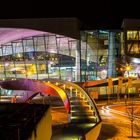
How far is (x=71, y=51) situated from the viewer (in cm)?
6625

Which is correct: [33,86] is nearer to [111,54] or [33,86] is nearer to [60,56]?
[60,56]

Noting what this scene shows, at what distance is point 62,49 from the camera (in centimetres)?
6738

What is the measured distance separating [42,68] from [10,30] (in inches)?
394

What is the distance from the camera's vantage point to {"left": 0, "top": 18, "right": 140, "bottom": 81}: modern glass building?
62469 millimetres

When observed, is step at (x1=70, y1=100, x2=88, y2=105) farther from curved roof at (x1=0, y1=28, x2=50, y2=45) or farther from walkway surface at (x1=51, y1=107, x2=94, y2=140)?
curved roof at (x1=0, y1=28, x2=50, y2=45)

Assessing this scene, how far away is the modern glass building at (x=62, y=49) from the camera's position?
62.5 metres

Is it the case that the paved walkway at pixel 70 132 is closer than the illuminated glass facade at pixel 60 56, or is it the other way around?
the paved walkway at pixel 70 132

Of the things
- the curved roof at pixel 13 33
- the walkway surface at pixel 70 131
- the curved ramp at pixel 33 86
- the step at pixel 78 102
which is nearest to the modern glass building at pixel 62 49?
the curved roof at pixel 13 33

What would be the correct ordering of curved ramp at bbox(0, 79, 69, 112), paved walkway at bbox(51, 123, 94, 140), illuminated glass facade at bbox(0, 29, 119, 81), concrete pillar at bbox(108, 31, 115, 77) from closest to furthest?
paved walkway at bbox(51, 123, 94, 140)
curved ramp at bbox(0, 79, 69, 112)
concrete pillar at bbox(108, 31, 115, 77)
illuminated glass facade at bbox(0, 29, 119, 81)

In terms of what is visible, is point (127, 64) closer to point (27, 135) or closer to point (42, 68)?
point (42, 68)

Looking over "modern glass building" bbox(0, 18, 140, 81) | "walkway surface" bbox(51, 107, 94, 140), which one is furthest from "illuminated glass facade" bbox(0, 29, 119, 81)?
"walkway surface" bbox(51, 107, 94, 140)

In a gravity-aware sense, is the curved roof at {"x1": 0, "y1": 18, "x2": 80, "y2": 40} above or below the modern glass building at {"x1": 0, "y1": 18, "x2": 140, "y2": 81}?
above

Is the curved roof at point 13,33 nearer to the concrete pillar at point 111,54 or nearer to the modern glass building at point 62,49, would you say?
the modern glass building at point 62,49

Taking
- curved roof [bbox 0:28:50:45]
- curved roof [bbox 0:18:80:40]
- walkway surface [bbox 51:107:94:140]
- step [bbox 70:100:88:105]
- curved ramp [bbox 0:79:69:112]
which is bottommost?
walkway surface [bbox 51:107:94:140]
